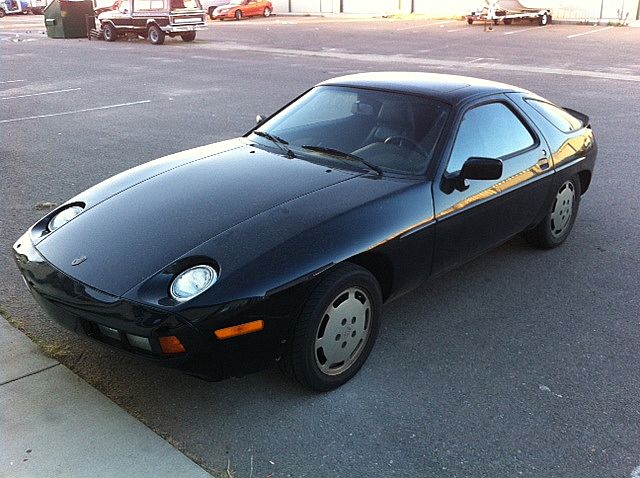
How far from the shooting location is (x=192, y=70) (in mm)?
16906

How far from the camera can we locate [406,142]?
12.8ft

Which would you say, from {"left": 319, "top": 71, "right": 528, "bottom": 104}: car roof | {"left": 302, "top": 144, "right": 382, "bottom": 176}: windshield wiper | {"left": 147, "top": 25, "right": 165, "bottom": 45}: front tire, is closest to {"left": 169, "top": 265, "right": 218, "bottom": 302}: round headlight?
{"left": 302, "top": 144, "right": 382, "bottom": 176}: windshield wiper

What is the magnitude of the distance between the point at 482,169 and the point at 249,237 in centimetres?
143

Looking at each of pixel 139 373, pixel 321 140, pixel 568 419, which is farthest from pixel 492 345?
pixel 139 373

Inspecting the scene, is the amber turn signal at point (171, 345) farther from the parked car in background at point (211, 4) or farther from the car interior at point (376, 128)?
the parked car in background at point (211, 4)

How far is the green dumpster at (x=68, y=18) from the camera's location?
1106 inches

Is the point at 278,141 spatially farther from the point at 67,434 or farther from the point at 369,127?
the point at 67,434

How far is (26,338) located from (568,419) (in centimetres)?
285

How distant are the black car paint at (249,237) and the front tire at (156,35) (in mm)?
22400

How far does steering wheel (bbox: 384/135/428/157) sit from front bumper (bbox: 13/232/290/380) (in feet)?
4.84

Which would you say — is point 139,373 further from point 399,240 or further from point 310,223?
point 399,240

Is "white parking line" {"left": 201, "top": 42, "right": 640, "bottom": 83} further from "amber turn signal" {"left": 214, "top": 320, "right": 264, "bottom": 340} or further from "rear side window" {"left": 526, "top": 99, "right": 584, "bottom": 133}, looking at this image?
"amber turn signal" {"left": 214, "top": 320, "right": 264, "bottom": 340}

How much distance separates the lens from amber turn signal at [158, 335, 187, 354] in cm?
274

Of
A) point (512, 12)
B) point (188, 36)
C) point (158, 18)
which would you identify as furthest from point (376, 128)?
point (512, 12)
